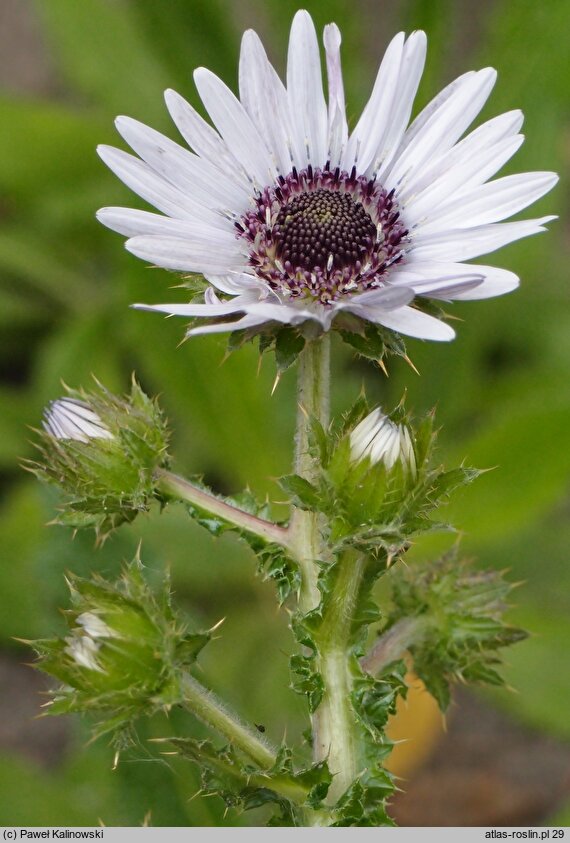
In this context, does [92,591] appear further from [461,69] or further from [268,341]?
[461,69]

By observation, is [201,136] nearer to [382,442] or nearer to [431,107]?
[431,107]

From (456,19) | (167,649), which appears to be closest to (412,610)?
(167,649)

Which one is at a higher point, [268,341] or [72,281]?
[268,341]

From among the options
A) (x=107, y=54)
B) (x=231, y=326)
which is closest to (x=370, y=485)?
(x=231, y=326)

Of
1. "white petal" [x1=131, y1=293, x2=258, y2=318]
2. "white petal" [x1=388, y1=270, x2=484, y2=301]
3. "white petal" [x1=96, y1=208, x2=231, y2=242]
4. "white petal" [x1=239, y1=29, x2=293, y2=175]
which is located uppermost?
"white petal" [x1=239, y1=29, x2=293, y2=175]

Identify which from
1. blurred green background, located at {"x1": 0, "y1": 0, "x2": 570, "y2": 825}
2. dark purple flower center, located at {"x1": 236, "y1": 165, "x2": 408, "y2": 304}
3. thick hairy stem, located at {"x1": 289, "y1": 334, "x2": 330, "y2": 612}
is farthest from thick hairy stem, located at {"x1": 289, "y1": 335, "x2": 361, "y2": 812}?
blurred green background, located at {"x1": 0, "y1": 0, "x2": 570, "y2": 825}

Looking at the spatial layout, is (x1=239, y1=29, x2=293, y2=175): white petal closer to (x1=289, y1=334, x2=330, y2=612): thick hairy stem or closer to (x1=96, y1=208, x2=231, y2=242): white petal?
(x1=96, y1=208, x2=231, y2=242): white petal
